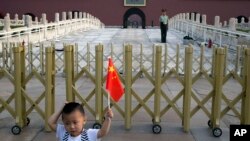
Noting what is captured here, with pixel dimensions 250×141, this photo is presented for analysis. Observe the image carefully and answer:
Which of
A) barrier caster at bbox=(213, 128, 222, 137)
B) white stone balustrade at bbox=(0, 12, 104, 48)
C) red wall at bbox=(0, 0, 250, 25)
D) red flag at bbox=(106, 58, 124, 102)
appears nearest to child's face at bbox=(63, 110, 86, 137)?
red flag at bbox=(106, 58, 124, 102)

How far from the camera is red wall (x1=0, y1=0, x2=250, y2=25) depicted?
1789 inches

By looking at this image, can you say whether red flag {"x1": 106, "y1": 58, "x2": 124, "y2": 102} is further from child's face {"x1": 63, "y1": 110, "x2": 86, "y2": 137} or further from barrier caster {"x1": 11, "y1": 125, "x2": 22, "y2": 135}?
barrier caster {"x1": 11, "y1": 125, "x2": 22, "y2": 135}

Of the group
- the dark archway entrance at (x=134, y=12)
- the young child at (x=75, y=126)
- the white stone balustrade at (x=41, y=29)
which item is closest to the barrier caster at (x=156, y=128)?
the young child at (x=75, y=126)

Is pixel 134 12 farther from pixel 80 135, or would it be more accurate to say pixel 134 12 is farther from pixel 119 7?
pixel 80 135

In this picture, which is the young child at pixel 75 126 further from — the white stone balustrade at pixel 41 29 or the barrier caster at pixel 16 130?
the white stone balustrade at pixel 41 29

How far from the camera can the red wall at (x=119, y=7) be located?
45438 millimetres

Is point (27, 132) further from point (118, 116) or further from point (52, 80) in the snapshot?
point (118, 116)

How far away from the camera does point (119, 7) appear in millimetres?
46094

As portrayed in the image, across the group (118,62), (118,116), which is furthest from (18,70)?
(118,62)

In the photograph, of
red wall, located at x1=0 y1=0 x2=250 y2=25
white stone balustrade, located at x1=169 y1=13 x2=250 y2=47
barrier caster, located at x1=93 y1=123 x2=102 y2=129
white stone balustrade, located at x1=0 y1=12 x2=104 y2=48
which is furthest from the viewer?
red wall, located at x1=0 y1=0 x2=250 y2=25

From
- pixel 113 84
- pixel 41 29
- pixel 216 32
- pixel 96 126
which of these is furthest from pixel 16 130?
pixel 41 29

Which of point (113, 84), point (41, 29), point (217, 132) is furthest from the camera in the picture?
point (41, 29)

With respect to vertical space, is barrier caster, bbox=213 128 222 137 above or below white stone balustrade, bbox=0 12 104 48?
below

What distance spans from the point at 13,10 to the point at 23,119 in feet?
134
